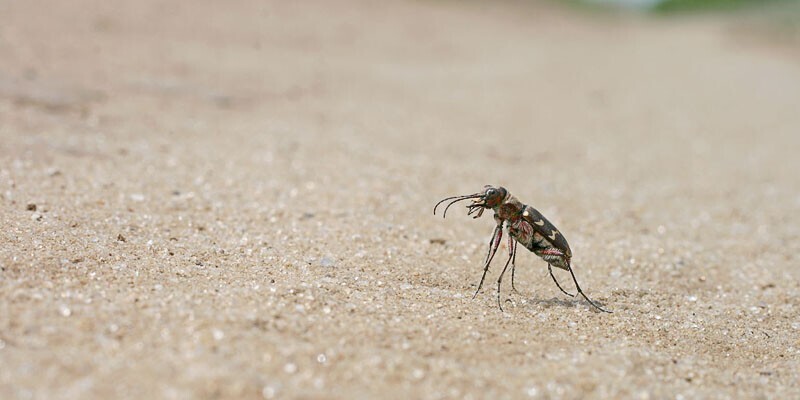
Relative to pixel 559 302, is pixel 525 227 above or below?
above

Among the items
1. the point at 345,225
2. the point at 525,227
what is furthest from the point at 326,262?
the point at 525,227

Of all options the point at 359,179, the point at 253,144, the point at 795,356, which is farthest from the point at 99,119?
the point at 795,356

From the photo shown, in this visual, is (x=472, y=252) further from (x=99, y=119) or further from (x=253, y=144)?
(x=99, y=119)

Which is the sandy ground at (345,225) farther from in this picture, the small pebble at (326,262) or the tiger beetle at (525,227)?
the tiger beetle at (525,227)

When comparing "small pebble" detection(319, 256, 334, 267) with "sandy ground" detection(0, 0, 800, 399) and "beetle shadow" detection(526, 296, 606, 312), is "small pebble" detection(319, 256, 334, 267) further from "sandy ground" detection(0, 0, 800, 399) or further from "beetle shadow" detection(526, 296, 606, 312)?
"beetle shadow" detection(526, 296, 606, 312)

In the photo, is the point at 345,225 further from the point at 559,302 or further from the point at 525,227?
the point at 559,302

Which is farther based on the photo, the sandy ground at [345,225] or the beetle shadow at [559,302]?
the beetle shadow at [559,302]

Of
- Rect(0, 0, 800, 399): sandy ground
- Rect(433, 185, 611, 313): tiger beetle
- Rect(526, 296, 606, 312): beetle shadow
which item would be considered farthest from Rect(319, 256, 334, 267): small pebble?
Rect(526, 296, 606, 312): beetle shadow

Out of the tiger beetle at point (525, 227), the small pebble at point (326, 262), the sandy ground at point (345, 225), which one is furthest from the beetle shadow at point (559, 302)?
the small pebble at point (326, 262)
